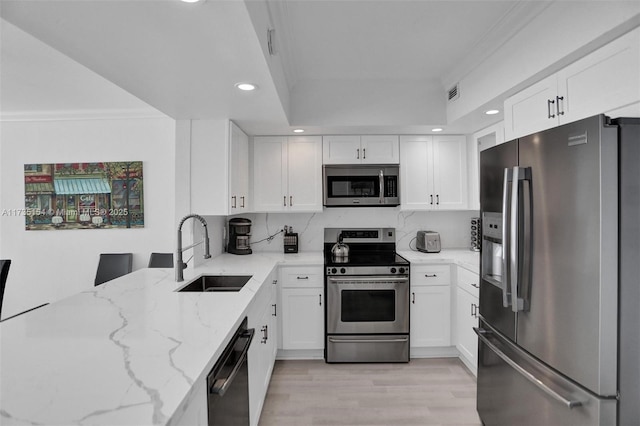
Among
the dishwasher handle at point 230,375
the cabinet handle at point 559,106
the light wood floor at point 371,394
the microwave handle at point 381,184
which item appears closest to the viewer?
the dishwasher handle at point 230,375

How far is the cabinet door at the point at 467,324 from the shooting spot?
2613mm

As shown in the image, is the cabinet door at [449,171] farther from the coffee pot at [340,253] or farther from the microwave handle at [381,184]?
the coffee pot at [340,253]

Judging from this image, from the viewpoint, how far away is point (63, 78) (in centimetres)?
266

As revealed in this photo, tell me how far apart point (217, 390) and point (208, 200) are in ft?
5.88

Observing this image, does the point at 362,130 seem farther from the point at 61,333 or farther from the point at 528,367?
the point at 61,333

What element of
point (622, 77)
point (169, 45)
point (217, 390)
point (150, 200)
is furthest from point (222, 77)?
point (150, 200)

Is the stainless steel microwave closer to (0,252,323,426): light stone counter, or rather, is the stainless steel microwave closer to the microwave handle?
the microwave handle

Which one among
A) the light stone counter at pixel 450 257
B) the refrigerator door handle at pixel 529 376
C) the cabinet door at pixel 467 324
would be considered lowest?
the cabinet door at pixel 467 324

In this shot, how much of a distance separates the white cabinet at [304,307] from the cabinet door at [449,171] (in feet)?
4.99

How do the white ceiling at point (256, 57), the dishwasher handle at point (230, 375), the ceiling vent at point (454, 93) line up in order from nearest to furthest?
the dishwasher handle at point (230, 375) < the white ceiling at point (256, 57) < the ceiling vent at point (454, 93)

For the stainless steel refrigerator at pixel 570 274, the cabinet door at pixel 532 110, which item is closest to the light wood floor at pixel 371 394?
the stainless steel refrigerator at pixel 570 274

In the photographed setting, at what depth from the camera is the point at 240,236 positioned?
3.34 metres

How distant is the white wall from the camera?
3691 mm

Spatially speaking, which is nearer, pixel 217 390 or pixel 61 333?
pixel 217 390
